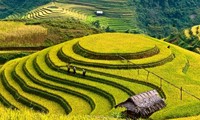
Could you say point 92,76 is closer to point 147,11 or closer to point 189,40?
point 189,40

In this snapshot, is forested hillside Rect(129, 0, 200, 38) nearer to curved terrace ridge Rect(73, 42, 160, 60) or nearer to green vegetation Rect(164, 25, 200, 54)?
green vegetation Rect(164, 25, 200, 54)

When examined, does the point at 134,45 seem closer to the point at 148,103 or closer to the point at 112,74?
the point at 112,74

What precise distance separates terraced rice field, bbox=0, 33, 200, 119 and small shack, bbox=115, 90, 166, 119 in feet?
4.42

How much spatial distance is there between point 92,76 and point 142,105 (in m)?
7.50

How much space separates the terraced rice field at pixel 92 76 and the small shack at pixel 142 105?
135 centimetres

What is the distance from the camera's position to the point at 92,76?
979 inches

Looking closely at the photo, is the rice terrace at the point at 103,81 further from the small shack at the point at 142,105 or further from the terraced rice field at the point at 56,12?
the terraced rice field at the point at 56,12

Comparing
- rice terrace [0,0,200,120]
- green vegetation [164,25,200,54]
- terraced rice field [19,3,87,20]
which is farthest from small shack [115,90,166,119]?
terraced rice field [19,3,87,20]

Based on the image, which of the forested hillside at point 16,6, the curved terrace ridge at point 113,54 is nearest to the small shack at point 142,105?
the curved terrace ridge at point 113,54

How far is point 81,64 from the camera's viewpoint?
1058 inches

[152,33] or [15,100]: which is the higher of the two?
[15,100]

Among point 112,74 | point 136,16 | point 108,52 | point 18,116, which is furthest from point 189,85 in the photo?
point 136,16

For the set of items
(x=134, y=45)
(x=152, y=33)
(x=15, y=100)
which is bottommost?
(x=152, y=33)

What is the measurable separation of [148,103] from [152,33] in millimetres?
67394
